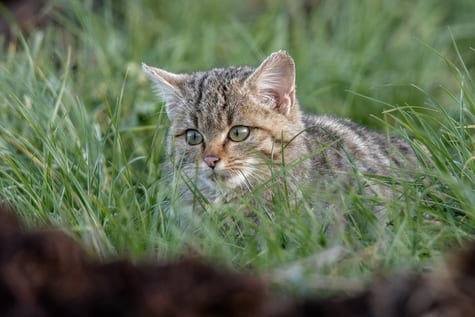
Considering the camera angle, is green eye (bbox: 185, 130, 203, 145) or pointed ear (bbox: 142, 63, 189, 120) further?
pointed ear (bbox: 142, 63, 189, 120)

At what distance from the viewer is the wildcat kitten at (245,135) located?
3840mm

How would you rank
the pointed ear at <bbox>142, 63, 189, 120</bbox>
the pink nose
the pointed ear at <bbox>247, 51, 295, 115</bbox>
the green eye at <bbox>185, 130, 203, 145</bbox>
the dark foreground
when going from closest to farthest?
the dark foreground, the pink nose, the pointed ear at <bbox>247, 51, 295, 115</bbox>, the green eye at <bbox>185, 130, 203, 145</bbox>, the pointed ear at <bbox>142, 63, 189, 120</bbox>

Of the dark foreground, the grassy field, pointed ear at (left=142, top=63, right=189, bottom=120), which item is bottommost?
the grassy field

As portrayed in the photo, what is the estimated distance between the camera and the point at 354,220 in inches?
126

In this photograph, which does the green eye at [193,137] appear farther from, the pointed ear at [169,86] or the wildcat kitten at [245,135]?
the pointed ear at [169,86]

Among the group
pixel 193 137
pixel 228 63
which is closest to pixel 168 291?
pixel 193 137

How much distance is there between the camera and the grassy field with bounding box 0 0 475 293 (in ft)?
9.64

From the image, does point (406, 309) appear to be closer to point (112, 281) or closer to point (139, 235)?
point (112, 281)

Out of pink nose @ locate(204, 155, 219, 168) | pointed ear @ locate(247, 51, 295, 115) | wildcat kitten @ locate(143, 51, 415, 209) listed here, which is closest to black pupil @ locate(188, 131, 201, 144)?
wildcat kitten @ locate(143, 51, 415, 209)

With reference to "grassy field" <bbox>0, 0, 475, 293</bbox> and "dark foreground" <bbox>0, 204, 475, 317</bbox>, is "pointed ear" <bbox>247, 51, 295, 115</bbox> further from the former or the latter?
"dark foreground" <bbox>0, 204, 475, 317</bbox>

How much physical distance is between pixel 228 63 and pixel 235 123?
252 centimetres

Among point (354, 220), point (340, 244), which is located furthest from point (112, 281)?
point (354, 220)

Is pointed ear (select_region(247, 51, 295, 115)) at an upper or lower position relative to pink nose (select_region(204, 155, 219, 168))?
upper

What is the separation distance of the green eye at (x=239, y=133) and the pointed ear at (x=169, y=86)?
0.44 m
